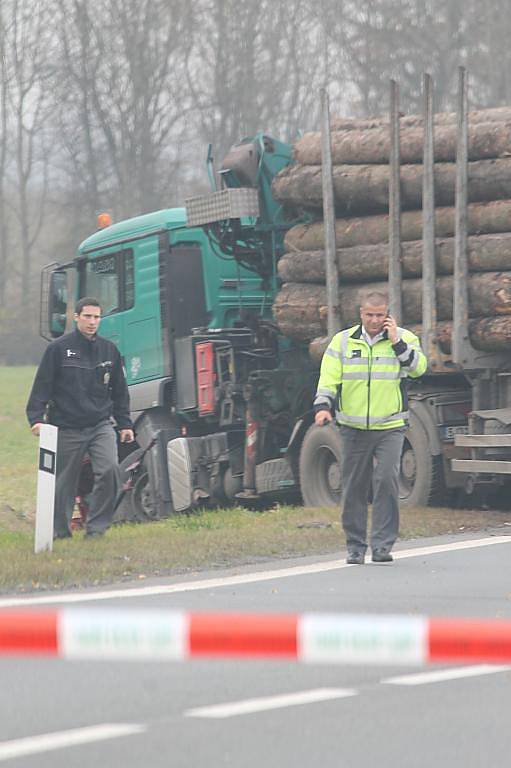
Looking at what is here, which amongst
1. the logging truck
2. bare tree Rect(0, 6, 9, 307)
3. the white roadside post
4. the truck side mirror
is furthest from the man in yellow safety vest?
bare tree Rect(0, 6, 9, 307)

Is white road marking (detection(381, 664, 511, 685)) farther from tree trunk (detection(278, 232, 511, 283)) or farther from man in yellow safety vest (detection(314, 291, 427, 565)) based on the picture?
tree trunk (detection(278, 232, 511, 283))

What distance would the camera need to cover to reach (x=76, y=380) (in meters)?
12.6

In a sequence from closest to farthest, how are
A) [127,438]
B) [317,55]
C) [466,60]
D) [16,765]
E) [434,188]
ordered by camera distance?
[16,765] → [127,438] → [434,188] → [466,60] → [317,55]

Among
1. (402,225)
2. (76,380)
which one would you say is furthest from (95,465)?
(402,225)

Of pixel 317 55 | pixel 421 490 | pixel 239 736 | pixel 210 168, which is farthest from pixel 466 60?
pixel 239 736

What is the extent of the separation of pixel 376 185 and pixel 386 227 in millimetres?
371

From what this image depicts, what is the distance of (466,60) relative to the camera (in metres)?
53.9

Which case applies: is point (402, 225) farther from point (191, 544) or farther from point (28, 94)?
point (28, 94)

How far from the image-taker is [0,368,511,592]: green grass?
35.0 ft

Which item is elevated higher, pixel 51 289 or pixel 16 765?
pixel 51 289

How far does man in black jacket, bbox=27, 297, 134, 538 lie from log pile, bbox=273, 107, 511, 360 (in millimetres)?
3132

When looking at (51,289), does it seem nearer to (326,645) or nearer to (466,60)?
(326,645)

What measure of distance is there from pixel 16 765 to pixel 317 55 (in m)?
54.8

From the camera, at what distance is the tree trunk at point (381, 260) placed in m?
14.1
